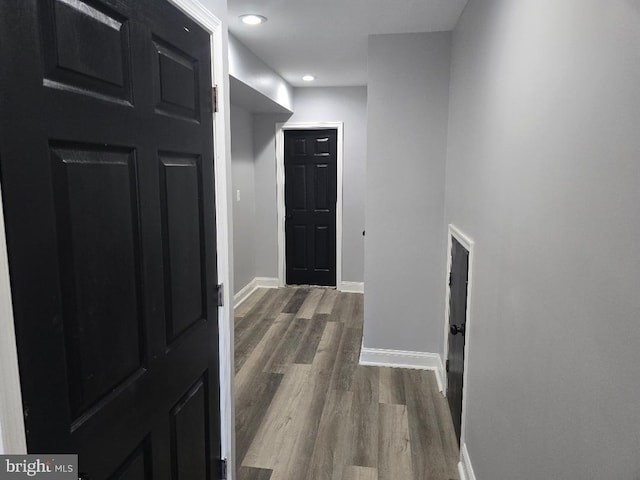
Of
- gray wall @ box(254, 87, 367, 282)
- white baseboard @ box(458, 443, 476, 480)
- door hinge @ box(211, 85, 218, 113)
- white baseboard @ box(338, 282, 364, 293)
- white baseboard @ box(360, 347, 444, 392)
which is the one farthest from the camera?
white baseboard @ box(338, 282, 364, 293)

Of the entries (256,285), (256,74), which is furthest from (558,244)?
(256,285)

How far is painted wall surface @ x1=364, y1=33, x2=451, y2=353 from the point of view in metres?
3.02

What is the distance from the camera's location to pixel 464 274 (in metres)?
2.31

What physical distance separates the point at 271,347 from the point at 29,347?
3056 mm

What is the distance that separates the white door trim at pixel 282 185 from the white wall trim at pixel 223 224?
3.60 meters

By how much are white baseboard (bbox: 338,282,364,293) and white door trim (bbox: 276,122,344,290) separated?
0.03 meters

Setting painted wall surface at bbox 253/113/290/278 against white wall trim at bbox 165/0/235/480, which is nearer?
white wall trim at bbox 165/0/235/480

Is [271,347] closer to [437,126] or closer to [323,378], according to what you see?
[323,378]

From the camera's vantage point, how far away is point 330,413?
2.71 m

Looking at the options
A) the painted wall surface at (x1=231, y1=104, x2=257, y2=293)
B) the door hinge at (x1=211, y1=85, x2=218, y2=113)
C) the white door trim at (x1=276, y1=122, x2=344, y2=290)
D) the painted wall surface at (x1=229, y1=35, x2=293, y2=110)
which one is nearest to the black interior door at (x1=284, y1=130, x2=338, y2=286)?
the white door trim at (x1=276, y1=122, x2=344, y2=290)

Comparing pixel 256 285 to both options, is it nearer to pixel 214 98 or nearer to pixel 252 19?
pixel 252 19

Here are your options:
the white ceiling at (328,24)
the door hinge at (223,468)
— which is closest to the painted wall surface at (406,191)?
the white ceiling at (328,24)

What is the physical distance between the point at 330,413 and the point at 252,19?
2.59 meters

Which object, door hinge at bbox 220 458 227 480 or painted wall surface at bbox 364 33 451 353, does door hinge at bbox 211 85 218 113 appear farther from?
painted wall surface at bbox 364 33 451 353
